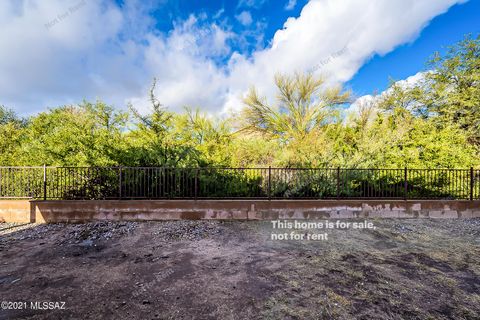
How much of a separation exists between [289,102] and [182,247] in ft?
44.9

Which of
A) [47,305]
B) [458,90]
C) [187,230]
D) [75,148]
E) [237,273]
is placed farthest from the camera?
[458,90]

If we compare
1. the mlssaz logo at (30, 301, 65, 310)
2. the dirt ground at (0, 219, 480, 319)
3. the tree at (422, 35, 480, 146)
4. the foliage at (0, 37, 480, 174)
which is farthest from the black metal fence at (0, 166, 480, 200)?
the tree at (422, 35, 480, 146)

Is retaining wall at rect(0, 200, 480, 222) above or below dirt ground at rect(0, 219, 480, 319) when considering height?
above

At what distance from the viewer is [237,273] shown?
145 inches

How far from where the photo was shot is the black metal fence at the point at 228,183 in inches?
281

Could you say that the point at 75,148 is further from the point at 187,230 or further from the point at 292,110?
the point at 292,110

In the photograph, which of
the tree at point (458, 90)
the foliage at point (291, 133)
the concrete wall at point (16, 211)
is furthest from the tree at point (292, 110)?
the concrete wall at point (16, 211)

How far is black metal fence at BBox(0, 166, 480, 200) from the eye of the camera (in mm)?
7129

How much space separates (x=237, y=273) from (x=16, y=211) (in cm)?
721

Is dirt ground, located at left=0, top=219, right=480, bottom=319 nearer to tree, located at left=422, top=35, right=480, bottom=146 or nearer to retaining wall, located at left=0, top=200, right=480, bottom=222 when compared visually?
retaining wall, located at left=0, top=200, right=480, bottom=222

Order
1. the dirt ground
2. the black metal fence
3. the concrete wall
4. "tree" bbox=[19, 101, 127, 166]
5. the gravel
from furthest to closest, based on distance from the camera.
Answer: "tree" bbox=[19, 101, 127, 166], the black metal fence, the concrete wall, the gravel, the dirt ground

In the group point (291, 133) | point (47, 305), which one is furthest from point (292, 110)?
point (47, 305)

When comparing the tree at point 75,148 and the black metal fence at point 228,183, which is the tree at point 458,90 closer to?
the black metal fence at point 228,183

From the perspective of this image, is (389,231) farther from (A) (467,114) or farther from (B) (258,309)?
(A) (467,114)
